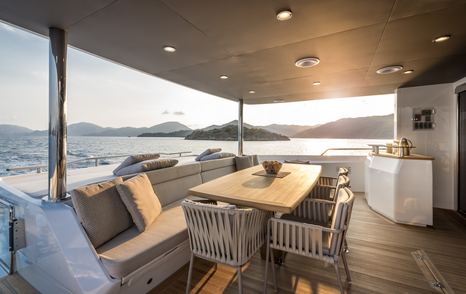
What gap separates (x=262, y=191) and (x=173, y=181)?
1.33 meters

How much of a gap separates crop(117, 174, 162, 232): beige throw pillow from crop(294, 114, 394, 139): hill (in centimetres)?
487

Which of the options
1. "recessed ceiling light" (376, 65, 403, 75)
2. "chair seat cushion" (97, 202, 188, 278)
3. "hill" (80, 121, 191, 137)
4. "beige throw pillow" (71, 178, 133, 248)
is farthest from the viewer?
"hill" (80, 121, 191, 137)

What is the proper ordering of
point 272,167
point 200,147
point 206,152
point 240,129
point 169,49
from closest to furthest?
point 169,49 → point 272,167 → point 206,152 → point 240,129 → point 200,147

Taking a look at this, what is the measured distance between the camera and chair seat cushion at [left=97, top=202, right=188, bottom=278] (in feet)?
4.07

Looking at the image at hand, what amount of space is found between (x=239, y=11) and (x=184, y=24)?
496mm

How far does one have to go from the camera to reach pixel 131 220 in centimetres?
170

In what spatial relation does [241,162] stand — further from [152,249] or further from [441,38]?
[441,38]

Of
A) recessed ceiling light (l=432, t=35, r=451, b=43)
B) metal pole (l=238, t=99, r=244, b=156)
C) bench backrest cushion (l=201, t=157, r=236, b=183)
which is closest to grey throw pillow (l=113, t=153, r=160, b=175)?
bench backrest cushion (l=201, t=157, r=236, b=183)

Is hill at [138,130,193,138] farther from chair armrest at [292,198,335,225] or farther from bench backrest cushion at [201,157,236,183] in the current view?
chair armrest at [292,198,335,225]

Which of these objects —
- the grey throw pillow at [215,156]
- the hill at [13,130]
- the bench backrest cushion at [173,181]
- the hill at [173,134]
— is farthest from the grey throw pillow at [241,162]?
the hill at [173,134]

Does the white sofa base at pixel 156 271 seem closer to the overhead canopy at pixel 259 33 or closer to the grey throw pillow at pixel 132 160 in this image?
the grey throw pillow at pixel 132 160

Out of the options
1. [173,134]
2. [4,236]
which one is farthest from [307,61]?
[173,134]

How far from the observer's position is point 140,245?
4.60 feet

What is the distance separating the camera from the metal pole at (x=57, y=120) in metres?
1.59
